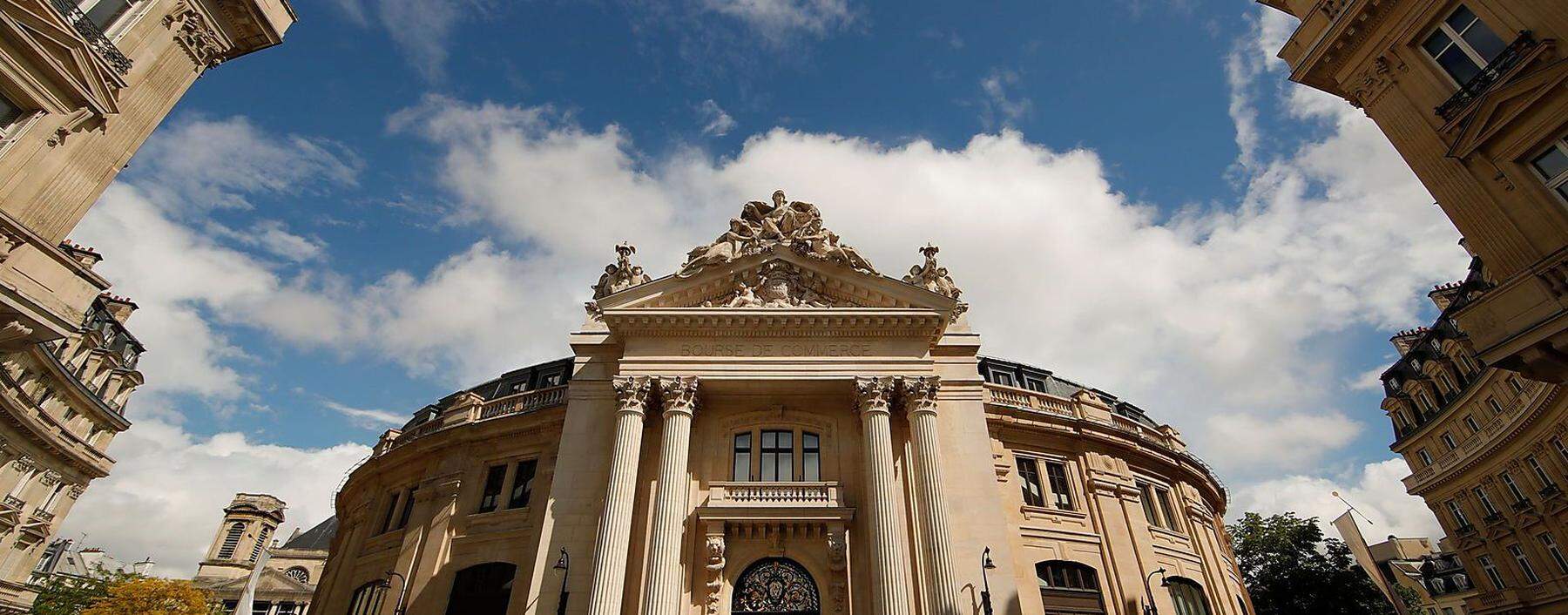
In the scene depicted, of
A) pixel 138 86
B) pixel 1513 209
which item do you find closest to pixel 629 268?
pixel 138 86

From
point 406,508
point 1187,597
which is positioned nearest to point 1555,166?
point 1187,597

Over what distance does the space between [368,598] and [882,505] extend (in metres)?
20.9

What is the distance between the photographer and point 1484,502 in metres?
34.2

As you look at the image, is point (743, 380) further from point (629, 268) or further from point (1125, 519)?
point (1125, 519)

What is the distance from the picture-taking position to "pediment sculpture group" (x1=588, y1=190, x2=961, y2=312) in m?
25.2

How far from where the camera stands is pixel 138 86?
14.7m

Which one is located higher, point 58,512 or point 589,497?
point 58,512

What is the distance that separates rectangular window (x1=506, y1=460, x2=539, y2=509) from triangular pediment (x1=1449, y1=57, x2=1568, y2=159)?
27692 millimetres

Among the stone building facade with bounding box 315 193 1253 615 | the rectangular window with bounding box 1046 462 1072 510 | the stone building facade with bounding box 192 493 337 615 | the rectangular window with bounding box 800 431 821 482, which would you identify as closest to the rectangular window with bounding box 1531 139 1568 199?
the stone building facade with bounding box 315 193 1253 615

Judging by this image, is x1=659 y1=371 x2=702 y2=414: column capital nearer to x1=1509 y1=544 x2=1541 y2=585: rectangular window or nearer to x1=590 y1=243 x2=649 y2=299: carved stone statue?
x1=590 y1=243 x2=649 y2=299: carved stone statue

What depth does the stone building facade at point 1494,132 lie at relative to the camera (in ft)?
38.8

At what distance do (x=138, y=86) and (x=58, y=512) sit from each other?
35.3m

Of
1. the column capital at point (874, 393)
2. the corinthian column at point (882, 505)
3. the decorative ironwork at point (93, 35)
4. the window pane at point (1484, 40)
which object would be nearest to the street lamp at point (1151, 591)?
the corinthian column at point (882, 505)

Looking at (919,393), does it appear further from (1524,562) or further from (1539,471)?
(1524,562)
